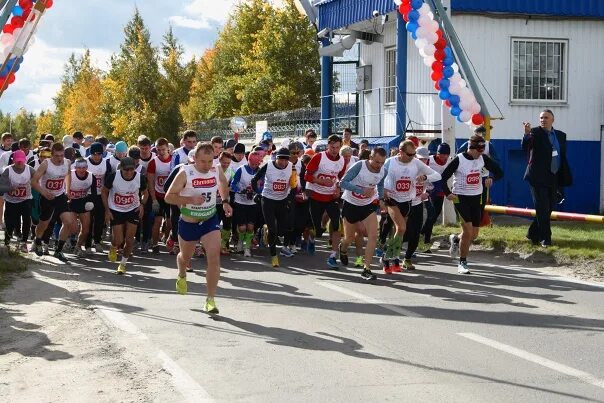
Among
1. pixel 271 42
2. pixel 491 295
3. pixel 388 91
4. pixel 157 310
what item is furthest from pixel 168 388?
pixel 271 42

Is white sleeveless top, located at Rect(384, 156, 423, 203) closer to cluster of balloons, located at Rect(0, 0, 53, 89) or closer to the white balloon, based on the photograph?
the white balloon

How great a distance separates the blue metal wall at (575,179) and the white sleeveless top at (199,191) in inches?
550

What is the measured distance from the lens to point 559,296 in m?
11.7

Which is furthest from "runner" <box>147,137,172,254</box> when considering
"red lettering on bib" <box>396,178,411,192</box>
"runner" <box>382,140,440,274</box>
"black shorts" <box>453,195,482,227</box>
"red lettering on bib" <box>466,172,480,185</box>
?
"red lettering on bib" <box>466,172,480,185</box>

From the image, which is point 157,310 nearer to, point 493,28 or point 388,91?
point 493,28

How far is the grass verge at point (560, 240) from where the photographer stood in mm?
14836

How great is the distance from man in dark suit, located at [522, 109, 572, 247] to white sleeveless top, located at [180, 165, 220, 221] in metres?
7.14

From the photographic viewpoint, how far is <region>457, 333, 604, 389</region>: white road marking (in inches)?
288

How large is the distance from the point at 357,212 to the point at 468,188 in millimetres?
1681

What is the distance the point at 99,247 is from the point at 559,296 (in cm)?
881

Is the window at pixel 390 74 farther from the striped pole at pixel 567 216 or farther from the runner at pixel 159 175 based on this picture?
the runner at pixel 159 175

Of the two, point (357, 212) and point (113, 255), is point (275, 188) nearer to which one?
point (357, 212)

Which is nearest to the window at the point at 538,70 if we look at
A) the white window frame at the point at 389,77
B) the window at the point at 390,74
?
the white window frame at the point at 389,77

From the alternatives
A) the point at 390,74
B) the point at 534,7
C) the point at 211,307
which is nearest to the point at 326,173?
the point at 211,307
